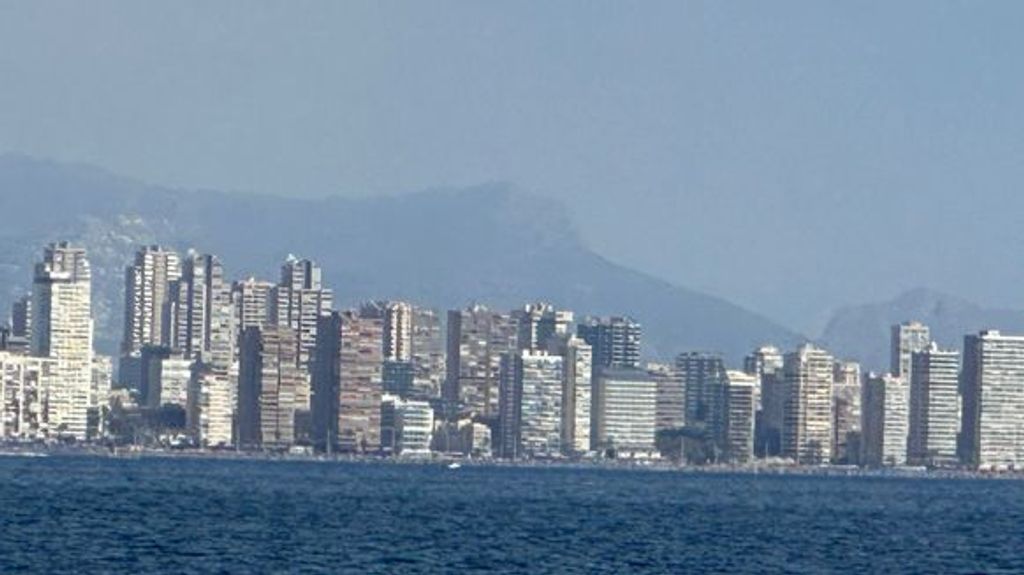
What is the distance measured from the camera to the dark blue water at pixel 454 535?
108 metres

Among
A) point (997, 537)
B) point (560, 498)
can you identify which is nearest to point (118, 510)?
point (997, 537)

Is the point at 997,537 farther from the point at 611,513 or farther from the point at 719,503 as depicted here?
the point at 719,503

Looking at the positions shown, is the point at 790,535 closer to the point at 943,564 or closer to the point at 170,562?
the point at 943,564

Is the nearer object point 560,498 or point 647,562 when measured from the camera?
point 647,562

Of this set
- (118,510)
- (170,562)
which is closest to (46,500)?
(118,510)

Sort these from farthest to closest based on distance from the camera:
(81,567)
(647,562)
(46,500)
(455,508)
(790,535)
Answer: (455,508), (46,500), (790,535), (647,562), (81,567)

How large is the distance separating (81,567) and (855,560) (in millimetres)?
30951

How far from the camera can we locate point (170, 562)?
104 m

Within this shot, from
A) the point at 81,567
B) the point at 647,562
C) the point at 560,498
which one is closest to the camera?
the point at 81,567

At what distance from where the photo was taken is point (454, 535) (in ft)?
426

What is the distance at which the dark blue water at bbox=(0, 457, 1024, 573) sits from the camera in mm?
108312

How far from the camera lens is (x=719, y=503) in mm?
193500

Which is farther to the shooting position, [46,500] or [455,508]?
[455,508]

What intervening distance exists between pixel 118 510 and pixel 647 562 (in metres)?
35.9
